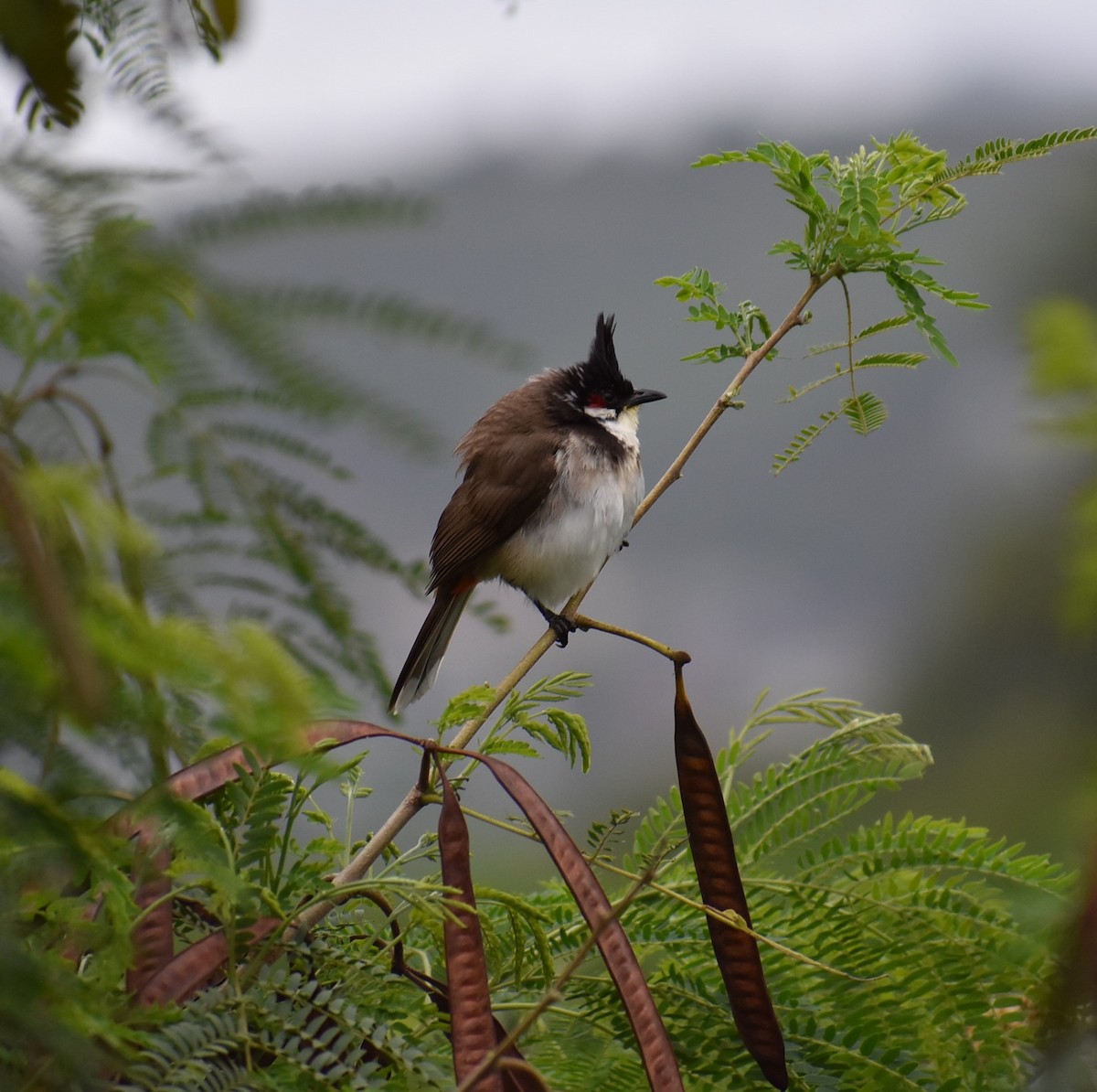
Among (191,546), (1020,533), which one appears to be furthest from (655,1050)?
(1020,533)

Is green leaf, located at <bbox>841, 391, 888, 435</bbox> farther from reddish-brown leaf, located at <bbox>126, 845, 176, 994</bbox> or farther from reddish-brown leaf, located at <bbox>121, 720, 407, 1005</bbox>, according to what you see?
reddish-brown leaf, located at <bbox>126, 845, 176, 994</bbox>

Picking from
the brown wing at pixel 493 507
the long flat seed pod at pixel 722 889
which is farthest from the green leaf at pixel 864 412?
the brown wing at pixel 493 507

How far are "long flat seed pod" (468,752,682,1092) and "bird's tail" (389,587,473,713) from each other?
2384mm

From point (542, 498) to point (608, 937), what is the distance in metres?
2.74

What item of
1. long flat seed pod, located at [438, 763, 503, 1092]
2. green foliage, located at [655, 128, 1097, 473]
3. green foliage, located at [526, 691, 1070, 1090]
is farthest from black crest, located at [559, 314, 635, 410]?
long flat seed pod, located at [438, 763, 503, 1092]

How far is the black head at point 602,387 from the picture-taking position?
13.9 ft

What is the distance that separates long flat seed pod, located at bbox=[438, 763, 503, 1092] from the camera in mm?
1263

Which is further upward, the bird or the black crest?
the black crest

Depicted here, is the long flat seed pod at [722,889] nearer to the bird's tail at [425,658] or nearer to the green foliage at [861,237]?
the green foliage at [861,237]

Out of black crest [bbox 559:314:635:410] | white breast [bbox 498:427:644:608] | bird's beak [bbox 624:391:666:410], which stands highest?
black crest [bbox 559:314:635:410]

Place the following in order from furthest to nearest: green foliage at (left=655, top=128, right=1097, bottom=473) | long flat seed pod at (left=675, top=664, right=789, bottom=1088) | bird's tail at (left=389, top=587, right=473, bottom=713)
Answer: bird's tail at (left=389, top=587, right=473, bottom=713)
green foliage at (left=655, top=128, right=1097, bottom=473)
long flat seed pod at (left=675, top=664, right=789, bottom=1088)

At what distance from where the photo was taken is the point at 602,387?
428 centimetres

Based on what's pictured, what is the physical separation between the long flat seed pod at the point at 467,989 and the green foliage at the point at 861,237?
0.86 metres

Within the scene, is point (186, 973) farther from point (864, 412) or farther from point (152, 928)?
point (864, 412)
